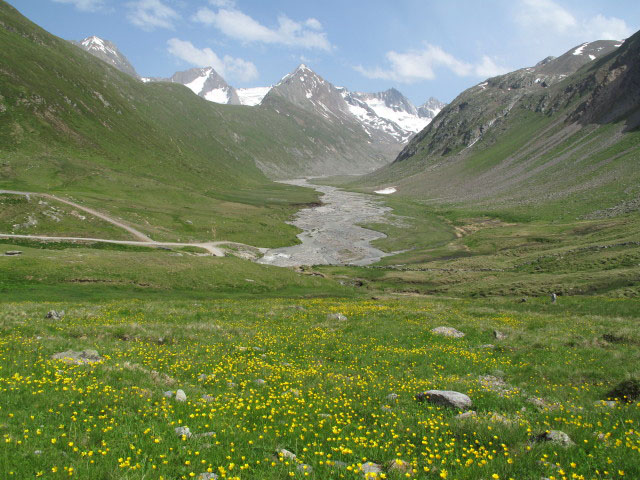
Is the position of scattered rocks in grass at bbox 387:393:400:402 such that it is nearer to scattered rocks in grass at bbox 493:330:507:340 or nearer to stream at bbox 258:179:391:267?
scattered rocks in grass at bbox 493:330:507:340

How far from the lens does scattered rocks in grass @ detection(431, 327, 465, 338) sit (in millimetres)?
Answer: 21641

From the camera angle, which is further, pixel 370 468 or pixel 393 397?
pixel 393 397

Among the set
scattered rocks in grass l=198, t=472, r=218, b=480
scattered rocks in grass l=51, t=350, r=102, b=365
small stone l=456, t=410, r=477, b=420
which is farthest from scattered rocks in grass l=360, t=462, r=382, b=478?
scattered rocks in grass l=51, t=350, r=102, b=365

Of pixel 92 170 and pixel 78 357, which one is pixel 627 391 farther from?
pixel 92 170

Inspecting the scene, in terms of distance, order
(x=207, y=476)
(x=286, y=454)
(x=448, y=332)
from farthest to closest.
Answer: (x=448, y=332), (x=286, y=454), (x=207, y=476)

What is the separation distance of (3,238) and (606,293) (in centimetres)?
9092

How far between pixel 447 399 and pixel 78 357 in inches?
486

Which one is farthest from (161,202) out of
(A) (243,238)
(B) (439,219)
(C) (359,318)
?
(C) (359,318)

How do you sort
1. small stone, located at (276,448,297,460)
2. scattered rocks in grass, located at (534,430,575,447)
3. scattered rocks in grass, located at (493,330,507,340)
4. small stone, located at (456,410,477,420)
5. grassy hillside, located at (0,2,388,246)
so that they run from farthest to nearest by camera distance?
1. grassy hillside, located at (0,2,388,246)
2. scattered rocks in grass, located at (493,330,507,340)
3. small stone, located at (456,410,477,420)
4. scattered rocks in grass, located at (534,430,575,447)
5. small stone, located at (276,448,297,460)

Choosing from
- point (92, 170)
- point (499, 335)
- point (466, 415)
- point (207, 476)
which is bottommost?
point (499, 335)

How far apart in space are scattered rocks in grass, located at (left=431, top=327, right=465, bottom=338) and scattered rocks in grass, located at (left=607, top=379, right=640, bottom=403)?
9.76 m

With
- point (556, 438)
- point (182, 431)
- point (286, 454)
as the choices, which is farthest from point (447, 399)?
point (182, 431)

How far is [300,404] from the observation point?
439 inches

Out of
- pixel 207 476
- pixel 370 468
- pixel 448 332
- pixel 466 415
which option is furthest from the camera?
pixel 448 332
